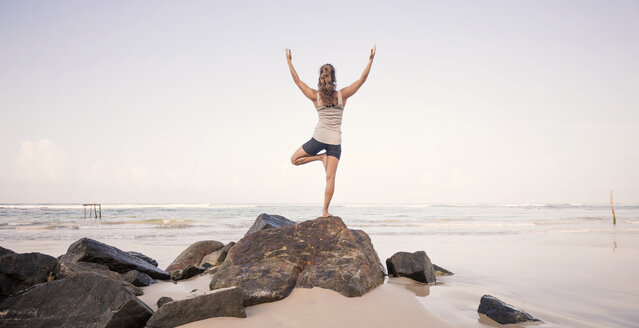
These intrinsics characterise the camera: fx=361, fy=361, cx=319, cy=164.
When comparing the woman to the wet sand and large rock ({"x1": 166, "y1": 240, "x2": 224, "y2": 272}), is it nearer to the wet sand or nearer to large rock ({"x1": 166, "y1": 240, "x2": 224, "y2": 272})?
the wet sand

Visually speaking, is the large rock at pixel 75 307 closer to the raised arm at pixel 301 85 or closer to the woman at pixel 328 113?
the woman at pixel 328 113

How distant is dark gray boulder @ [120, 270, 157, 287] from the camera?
20.3ft

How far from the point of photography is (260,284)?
4586mm

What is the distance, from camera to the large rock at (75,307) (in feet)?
11.9

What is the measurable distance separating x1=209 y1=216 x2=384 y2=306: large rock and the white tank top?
1.34 meters

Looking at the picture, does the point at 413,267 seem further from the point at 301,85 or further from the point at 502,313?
the point at 301,85

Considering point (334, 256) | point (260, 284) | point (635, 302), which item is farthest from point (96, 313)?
point (635, 302)

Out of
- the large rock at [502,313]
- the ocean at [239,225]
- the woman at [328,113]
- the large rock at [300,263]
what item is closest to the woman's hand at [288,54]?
the woman at [328,113]

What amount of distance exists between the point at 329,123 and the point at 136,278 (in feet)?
14.0

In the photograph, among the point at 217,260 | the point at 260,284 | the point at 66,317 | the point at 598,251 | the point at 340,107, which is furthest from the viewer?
the point at 598,251

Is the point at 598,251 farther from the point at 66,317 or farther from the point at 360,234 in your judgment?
the point at 66,317

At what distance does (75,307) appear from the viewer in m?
3.72

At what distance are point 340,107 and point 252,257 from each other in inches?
110

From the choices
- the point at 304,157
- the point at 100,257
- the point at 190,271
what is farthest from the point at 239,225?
the point at 304,157
